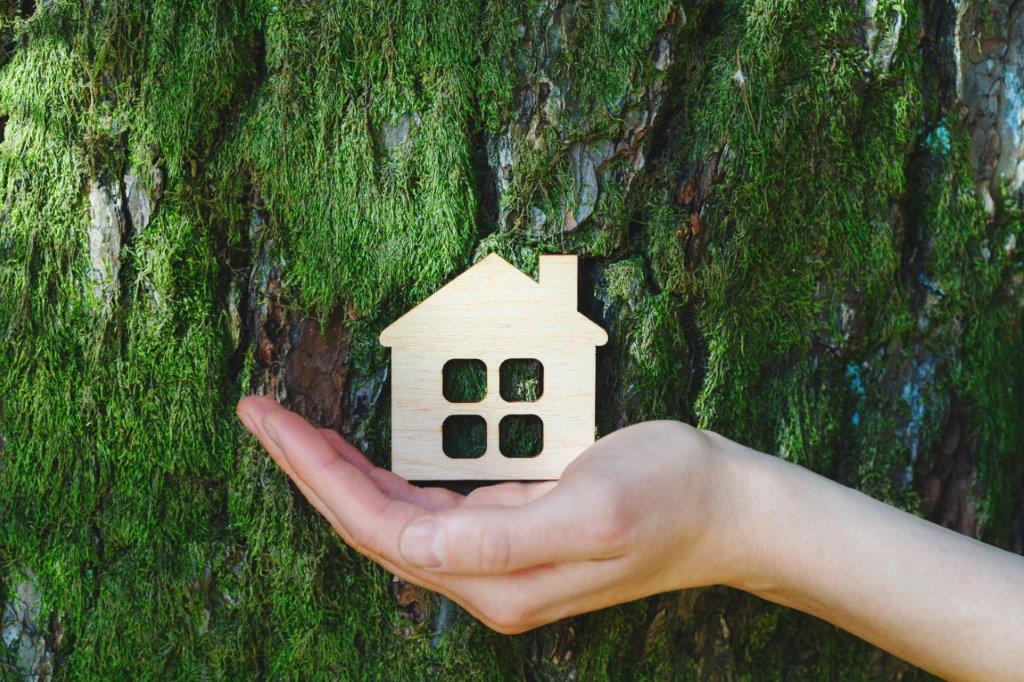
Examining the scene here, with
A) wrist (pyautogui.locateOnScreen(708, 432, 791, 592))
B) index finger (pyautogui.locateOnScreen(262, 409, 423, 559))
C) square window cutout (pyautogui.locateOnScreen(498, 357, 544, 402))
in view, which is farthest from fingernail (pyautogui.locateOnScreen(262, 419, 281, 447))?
wrist (pyautogui.locateOnScreen(708, 432, 791, 592))

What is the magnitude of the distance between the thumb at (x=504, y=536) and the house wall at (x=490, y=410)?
0.33 metres

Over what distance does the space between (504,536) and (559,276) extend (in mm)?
540

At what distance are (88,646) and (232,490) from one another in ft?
1.34

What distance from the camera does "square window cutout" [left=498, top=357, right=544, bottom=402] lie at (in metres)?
1.50

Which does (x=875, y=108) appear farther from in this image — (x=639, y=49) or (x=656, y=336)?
(x=656, y=336)

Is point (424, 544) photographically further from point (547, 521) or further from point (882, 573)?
point (882, 573)

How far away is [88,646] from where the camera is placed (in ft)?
4.94

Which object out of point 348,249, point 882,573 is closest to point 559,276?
point 348,249

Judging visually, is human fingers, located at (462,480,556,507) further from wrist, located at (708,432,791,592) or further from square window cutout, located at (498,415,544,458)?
wrist, located at (708,432,791,592)

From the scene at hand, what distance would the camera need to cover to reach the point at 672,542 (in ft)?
4.10

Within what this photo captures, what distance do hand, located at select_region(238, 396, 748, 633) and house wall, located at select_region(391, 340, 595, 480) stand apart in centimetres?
6

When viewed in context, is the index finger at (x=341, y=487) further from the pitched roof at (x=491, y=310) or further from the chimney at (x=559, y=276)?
the chimney at (x=559, y=276)

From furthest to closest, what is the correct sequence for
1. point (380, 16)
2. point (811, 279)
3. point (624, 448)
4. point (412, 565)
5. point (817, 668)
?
point (817, 668) → point (811, 279) → point (380, 16) → point (624, 448) → point (412, 565)

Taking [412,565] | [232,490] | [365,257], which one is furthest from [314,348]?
[412,565]
